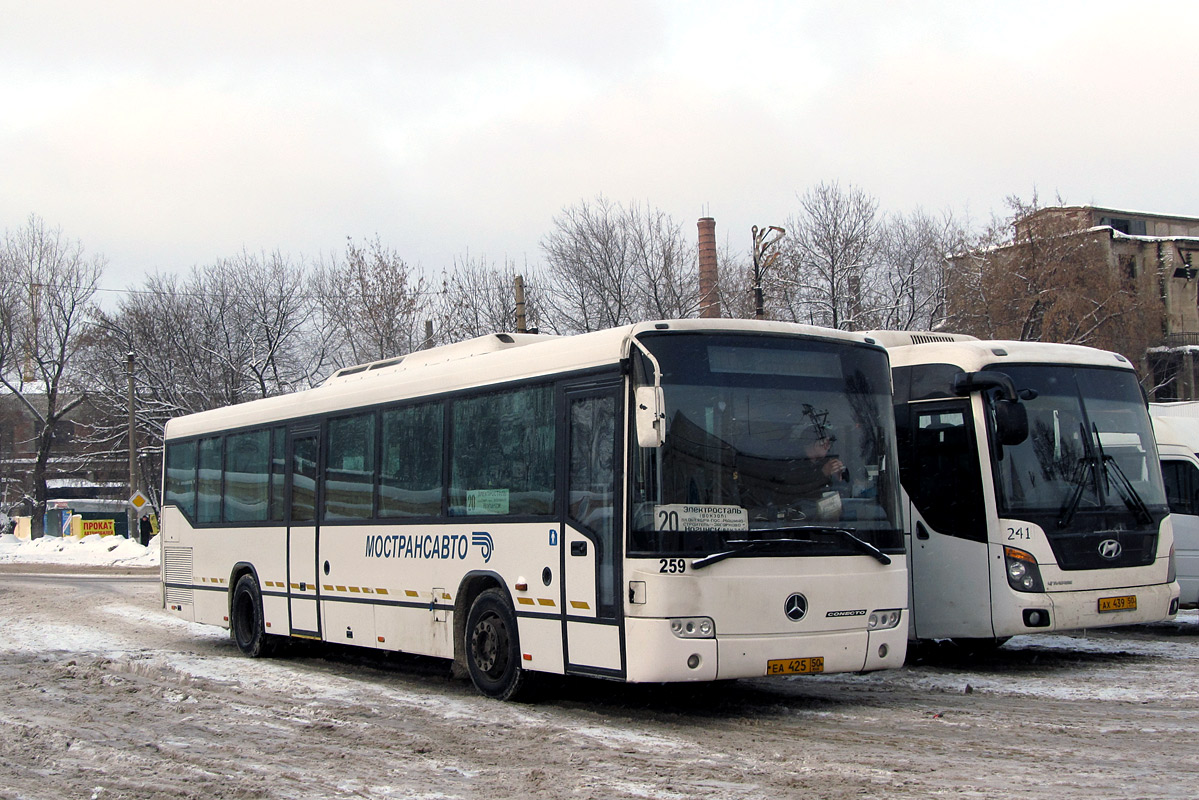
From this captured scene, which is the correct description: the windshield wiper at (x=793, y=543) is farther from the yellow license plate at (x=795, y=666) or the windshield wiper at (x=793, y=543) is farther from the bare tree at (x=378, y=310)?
the bare tree at (x=378, y=310)

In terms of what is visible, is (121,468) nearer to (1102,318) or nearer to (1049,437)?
(1102,318)

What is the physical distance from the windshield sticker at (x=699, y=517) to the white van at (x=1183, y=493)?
755cm

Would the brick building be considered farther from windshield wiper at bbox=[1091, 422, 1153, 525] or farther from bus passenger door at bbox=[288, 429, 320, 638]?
bus passenger door at bbox=[288, 429, 320, 638]

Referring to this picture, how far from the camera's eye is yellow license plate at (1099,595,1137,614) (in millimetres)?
11195

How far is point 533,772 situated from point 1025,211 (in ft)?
119

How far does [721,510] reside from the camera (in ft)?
27.8

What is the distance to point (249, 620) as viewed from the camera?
14.6 m

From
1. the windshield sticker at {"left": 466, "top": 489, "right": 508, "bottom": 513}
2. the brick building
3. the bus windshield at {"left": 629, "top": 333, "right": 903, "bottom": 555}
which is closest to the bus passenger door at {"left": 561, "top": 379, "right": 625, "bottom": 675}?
the bus windshield at {"left": 629, "top": 333, "right": 903, "bottom": 555}

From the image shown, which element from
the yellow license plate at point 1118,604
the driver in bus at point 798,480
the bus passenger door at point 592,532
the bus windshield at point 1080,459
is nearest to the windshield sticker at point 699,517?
the driver in bus at point 798,480

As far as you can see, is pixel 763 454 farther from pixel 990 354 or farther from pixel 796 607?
pixel 990 354

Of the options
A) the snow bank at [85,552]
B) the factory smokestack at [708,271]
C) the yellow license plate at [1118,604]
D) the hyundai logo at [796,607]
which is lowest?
the yellow license plate at [1118,604]

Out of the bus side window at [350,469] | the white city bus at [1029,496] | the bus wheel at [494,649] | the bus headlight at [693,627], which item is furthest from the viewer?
the bus side window at [350,469]

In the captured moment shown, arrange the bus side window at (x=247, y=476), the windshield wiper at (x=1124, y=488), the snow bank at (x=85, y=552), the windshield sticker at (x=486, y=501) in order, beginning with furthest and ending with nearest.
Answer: the snow bank at (x=85, y=552) < the bus side window at (x=247, y=476) < the windshield wiper at (x=1124, y=488) < the windshield sticker at (x=486, y=501)

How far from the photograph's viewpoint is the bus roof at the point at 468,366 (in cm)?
895
